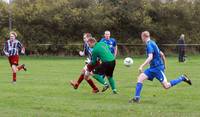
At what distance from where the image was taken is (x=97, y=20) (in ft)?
147

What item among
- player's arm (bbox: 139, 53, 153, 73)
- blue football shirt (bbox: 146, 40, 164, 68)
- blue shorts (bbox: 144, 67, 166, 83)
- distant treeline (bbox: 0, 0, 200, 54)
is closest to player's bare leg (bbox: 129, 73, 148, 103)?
blue shorts (bbox: 144, 67, 166, 83)

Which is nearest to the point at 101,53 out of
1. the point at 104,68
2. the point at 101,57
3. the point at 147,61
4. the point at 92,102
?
the point at 101,57

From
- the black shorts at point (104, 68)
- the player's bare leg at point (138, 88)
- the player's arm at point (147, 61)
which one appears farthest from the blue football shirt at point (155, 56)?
the black shorts at point (104, 68)

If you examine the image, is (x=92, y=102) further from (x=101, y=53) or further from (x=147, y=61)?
(x=101, y=53)

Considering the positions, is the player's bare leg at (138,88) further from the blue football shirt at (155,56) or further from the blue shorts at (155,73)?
the blue football shirt at (155,56)

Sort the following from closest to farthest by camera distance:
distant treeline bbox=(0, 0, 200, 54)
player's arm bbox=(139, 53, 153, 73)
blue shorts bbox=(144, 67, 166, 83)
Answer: player's arm bbox=(139, 53, 153, 73), blue shorts bbox=(144, 67, 166, 83), distant treeline bbox=(0, 0, 200, 54)

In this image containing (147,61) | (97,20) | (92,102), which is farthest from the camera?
(97,20)

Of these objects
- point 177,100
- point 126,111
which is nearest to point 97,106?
point 126,111

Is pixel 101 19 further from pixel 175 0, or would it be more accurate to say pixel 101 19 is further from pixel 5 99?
pixel 5 99

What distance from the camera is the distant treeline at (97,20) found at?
4506cm

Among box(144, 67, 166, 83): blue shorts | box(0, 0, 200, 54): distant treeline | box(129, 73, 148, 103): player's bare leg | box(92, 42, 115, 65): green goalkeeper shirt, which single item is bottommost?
box(0, 0, 200, 54): distant treeline

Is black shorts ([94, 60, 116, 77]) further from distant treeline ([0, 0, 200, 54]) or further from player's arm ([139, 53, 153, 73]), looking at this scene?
distant treeline ([0, 0, 200, 54])

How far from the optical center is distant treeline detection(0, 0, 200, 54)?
45.1 m

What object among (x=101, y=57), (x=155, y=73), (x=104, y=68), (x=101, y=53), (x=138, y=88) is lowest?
(x=138, y=88)
